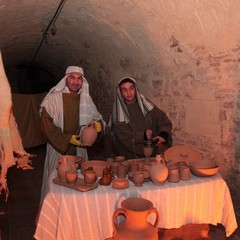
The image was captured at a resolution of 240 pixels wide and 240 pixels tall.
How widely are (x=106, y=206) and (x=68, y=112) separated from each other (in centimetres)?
175

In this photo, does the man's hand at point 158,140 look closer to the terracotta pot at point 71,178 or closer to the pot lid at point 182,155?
the pot lid at point 182,155

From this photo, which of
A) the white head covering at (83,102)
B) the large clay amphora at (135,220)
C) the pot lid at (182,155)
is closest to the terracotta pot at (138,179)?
the large clay amphora at (135,220)

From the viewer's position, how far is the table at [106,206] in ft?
7.55

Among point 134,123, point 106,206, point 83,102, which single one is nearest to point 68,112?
point 83,102

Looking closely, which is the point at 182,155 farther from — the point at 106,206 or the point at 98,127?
the point at 98,127

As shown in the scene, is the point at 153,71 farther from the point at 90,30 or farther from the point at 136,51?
the point at 90,30

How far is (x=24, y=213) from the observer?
14.0 ft

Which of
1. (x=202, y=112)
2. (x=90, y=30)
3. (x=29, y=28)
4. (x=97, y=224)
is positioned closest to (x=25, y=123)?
(x=29, y=28)

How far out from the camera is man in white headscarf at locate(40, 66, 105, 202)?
364 centimetres

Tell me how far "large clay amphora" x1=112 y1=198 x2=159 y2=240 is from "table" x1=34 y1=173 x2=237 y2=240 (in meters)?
0.13

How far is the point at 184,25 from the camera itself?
4.11 meters

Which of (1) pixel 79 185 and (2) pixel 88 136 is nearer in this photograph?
(1) pixel 79 185

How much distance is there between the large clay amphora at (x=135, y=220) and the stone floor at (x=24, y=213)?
477 mm

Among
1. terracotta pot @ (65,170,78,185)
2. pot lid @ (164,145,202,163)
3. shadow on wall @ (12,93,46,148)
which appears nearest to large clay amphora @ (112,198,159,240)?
terracotta pot @ (65,170,78,185)
